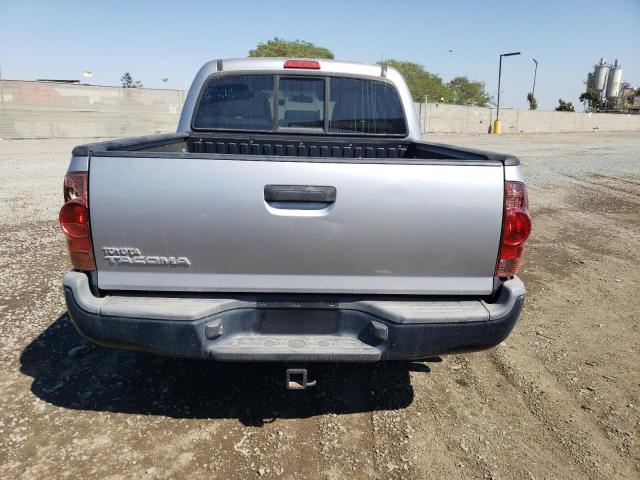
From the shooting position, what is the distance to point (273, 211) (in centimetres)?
232

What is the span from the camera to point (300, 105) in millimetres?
4293

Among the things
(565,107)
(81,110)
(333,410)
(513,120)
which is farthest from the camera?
(565,107)

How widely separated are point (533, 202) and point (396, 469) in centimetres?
860

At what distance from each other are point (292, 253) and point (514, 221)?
1114 mm

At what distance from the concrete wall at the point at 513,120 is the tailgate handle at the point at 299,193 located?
38.1m

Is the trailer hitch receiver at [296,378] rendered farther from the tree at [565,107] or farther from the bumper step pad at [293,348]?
the tree at [565,107]

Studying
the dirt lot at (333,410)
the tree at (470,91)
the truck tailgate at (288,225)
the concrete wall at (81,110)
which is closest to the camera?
the truck tailgate at (288,225)

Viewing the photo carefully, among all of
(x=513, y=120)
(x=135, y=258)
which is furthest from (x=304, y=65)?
(x=513, y=120)

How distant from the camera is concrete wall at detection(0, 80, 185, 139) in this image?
2298 cm

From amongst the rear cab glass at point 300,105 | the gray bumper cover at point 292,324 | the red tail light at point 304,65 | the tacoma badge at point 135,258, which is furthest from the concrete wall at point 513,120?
the tacoma badge at point 135,258

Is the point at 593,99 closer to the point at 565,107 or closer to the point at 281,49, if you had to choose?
the point at 565,107

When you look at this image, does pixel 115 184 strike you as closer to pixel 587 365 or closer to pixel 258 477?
pixel 258 477

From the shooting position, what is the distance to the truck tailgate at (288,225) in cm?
229

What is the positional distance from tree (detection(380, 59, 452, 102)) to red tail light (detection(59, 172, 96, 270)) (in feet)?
247
